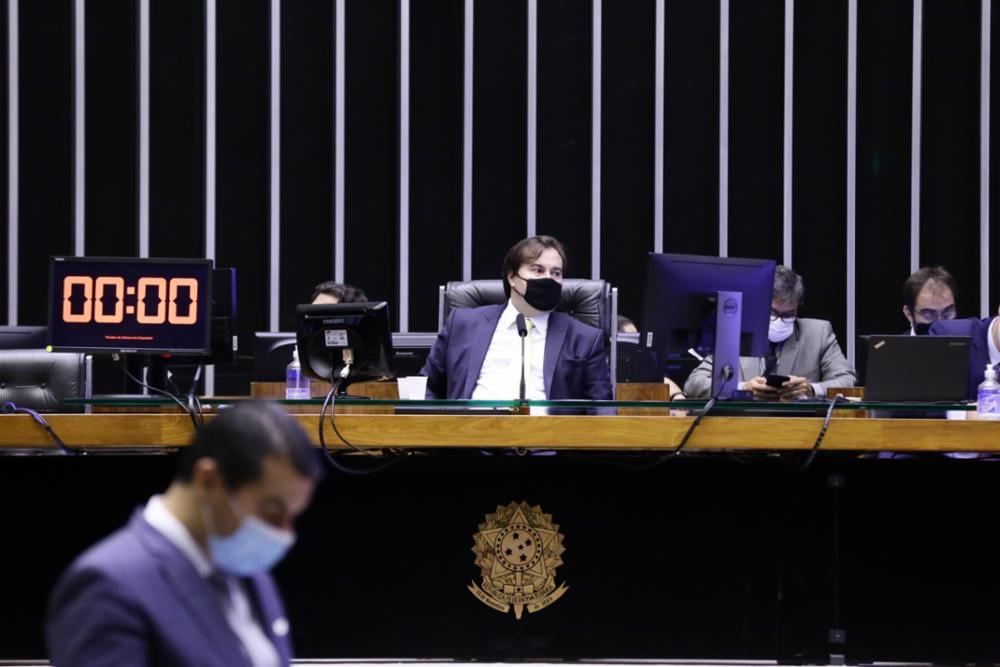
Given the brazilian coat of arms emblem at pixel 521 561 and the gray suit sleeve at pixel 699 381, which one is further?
the gray suit sleeve at pixel 699 381

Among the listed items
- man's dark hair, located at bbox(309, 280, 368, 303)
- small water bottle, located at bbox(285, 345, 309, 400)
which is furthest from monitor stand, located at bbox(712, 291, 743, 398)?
man's dark hair, located at bbox(309, 280, 368, 303)

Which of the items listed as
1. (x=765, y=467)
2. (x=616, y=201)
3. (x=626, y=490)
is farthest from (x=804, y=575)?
(x=616, y=201)

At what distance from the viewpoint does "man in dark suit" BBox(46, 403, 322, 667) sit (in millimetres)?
1265

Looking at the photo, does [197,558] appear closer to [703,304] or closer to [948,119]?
[703,304]

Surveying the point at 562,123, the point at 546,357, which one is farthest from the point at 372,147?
the point at 546,357

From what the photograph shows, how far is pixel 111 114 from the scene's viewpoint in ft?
23.1

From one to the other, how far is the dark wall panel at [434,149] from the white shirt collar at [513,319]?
268 cm

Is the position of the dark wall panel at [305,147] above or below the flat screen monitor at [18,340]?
above

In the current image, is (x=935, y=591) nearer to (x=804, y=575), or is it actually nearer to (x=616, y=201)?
(x=804, y=575)

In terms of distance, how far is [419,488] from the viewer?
354 cm

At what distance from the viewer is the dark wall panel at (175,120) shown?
23.1 feet

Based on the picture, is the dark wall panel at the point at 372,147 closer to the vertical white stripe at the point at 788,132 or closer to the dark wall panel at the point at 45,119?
the dark wall panel at the point at 45,119

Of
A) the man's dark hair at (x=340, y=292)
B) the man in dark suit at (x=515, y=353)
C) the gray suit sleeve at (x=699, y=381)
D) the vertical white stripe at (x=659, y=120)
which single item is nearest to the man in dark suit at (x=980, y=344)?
the gray suit sleeve at (x=699, y=381)

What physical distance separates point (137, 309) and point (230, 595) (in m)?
2.66
